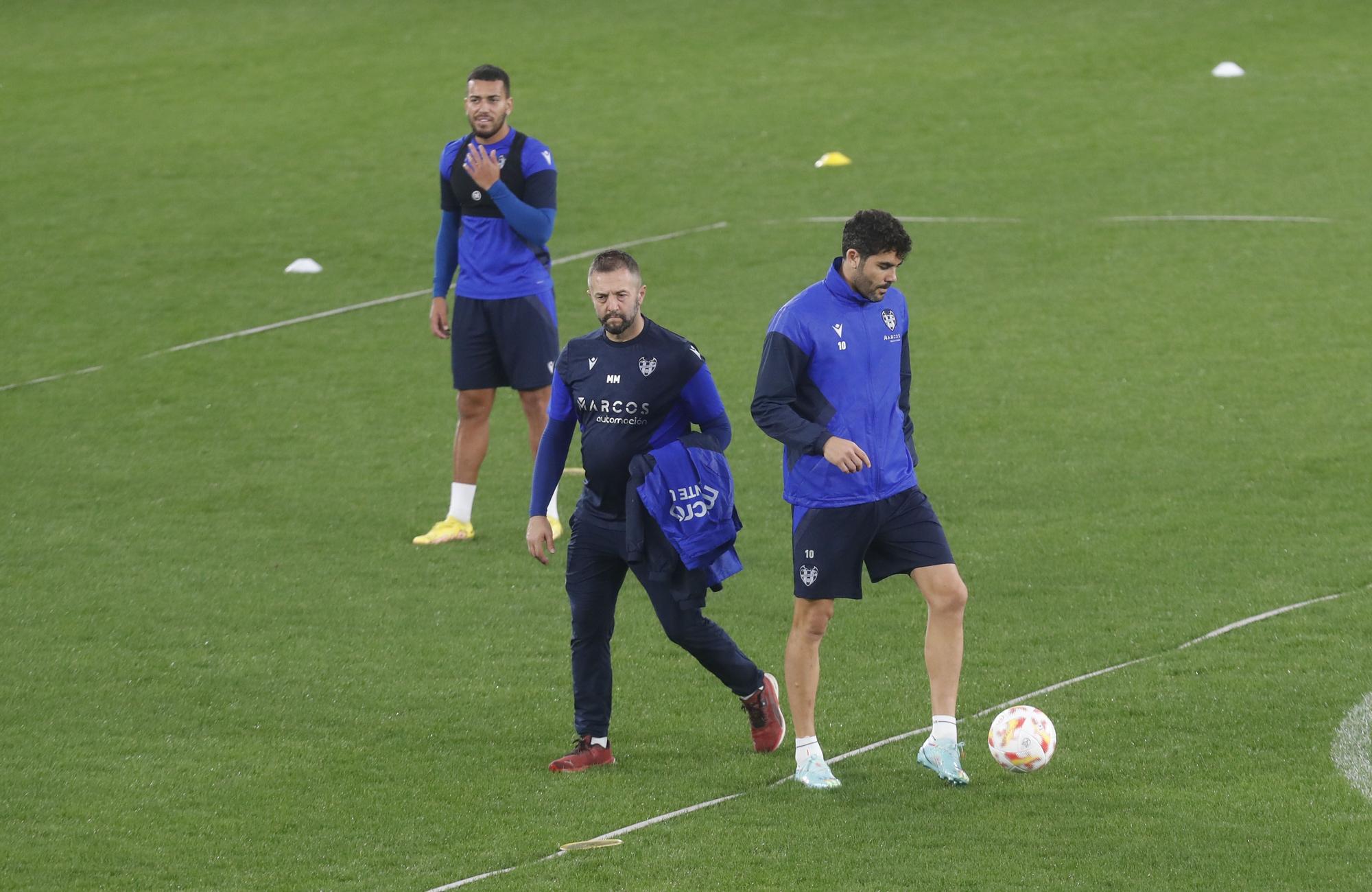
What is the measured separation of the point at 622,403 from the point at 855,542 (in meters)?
1.02

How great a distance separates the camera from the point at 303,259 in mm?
18281

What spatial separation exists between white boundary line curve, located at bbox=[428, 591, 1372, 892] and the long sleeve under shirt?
115 cm

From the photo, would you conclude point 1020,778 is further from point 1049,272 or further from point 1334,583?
point 1049,272

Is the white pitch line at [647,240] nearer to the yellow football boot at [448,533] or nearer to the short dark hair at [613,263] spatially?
the yellow football boot at [448,533]

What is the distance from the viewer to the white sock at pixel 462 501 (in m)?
10.4

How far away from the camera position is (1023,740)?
252 inches

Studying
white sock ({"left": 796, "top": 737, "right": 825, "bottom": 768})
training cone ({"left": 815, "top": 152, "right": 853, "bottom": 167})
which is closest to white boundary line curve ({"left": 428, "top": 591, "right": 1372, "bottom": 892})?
white sock ({"left": 796, "top": 737, "right": 825, "bottom": 768})

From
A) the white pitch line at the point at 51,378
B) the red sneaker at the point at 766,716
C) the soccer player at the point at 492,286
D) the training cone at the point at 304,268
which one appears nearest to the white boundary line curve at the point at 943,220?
the training cone at the point at 304,268

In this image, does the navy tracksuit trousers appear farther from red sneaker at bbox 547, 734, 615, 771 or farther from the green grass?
the green grass

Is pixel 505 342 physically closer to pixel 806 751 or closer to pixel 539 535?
pixel 539 535

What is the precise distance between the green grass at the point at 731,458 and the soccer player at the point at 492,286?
0.67 meters

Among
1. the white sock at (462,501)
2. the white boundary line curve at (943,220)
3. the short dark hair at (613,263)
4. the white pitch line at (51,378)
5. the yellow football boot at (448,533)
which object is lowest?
the white boundary line curve at (943,220)

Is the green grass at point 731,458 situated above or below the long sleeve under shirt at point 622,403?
below

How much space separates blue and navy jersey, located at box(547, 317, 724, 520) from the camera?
6688mm
